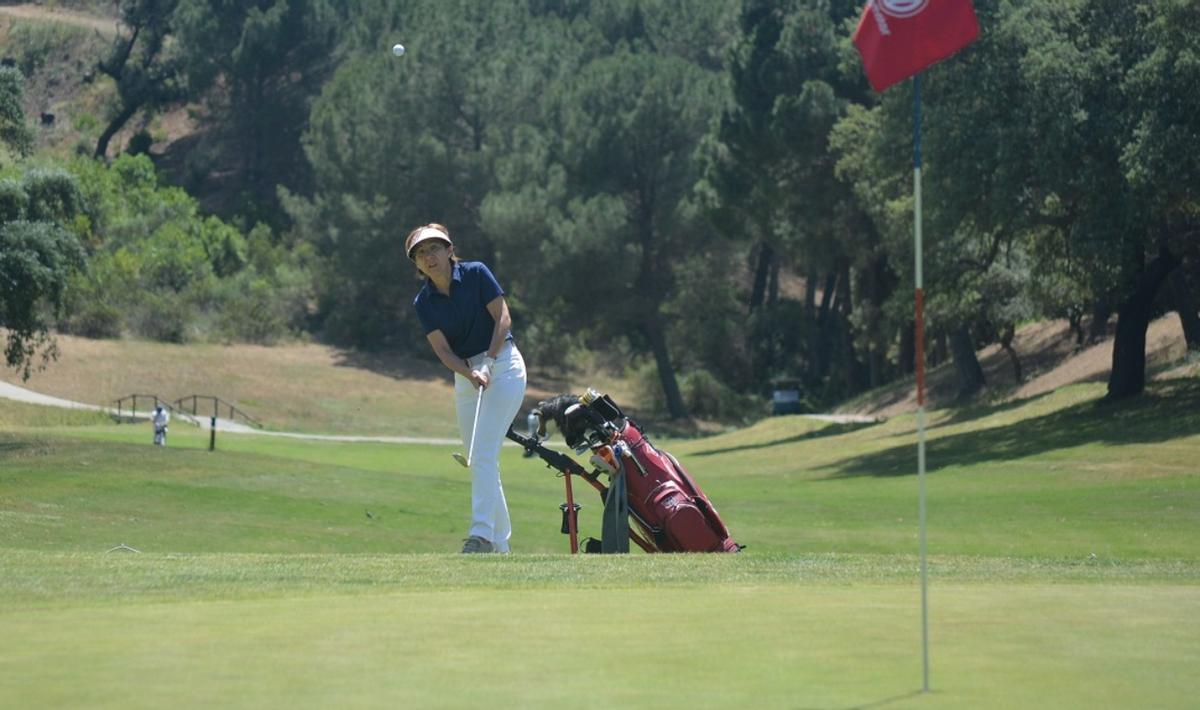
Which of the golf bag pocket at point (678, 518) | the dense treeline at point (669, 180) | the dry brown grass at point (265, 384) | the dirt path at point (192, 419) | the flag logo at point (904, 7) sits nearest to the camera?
the flag logo at point (904, 7)

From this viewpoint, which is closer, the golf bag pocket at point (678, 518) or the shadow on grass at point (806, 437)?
the golf bag pocket at point (678, 518)

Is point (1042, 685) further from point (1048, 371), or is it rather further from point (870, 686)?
point (1048, 371)

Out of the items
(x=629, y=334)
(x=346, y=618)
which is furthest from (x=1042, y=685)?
(x=629, y=334)

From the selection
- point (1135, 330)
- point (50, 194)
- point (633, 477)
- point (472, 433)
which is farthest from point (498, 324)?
point (1135, 330)

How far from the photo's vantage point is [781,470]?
4300 cm

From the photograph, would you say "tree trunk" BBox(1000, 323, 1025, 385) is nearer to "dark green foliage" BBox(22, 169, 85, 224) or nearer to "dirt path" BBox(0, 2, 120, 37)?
"dark green foliage" BBox(22, 169, 85, 224)

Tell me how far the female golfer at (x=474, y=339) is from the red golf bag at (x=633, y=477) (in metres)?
0.85

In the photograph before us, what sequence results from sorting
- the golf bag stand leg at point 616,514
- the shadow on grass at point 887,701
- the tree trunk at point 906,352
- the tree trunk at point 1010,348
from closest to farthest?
the shadow on grass at point 887,701 → the golf bag stand leg at point 616,514 → the tree trunk at point 1010,348 → the tree trunk at point 906,352

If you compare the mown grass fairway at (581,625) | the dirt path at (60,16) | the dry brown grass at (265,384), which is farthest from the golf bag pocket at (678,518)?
the dirt path at (60,16)

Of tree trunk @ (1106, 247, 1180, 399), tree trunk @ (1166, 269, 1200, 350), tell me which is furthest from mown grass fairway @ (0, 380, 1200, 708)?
tree trunk @ (1166, 269, 1200, 350)

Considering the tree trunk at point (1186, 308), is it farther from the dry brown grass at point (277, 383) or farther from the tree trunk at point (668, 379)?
the dry brown grass at point (277, 383)

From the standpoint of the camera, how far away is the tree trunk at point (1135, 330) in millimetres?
36844

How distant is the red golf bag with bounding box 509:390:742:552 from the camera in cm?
1344

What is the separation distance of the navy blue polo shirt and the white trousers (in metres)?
0.14
